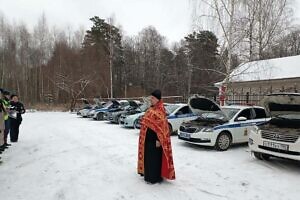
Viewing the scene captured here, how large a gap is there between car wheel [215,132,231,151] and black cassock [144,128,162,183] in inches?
176

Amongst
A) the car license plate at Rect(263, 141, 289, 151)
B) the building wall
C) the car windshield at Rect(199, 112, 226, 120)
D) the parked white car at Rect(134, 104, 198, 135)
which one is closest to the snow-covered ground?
the car license plate at Rect(263, 141, 289, 151)

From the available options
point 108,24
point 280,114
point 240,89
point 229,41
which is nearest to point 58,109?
point 108,24

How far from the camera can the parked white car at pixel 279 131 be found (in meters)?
7.58

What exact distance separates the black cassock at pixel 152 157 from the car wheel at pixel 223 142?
4.48m

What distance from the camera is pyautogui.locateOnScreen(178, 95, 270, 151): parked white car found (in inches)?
403

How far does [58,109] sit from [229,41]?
26.2 m

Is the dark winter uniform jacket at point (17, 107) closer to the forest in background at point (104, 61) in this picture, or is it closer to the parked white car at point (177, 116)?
the parked white car at point (177, 116)

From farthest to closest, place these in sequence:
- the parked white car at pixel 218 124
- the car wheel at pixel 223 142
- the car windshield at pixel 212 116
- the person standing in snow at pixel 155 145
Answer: the car windshield at pixel 212 116 → the car wheel at pixel 223 142 → the parked white car at pixel 218 124 → the person standing in snow at pixel 155 145

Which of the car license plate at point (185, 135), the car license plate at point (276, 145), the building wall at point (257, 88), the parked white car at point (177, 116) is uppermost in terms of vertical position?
the building wall at point (257, 88)

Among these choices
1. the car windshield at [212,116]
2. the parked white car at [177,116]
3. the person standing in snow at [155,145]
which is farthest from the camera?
the parked white car at [177,116]

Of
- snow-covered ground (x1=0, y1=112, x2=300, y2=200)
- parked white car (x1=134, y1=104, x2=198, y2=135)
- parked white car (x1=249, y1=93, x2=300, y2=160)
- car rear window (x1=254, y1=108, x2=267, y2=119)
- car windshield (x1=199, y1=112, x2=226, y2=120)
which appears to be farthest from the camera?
parked white car (x1=134, y1=104, x2=198, y2=135)

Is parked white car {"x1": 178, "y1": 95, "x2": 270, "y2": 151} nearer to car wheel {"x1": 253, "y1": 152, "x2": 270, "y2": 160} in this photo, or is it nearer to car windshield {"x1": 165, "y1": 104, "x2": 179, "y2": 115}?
car wheel {"x1": 253, "y1": 152, "x2": 270, "y2": 160}

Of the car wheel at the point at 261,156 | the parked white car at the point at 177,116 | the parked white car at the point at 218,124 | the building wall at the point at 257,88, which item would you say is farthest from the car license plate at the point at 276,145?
the building wall at the point at 257,88

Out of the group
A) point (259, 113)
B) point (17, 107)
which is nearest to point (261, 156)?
point (259, 113)
